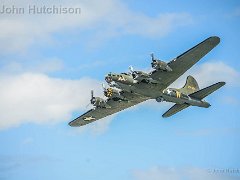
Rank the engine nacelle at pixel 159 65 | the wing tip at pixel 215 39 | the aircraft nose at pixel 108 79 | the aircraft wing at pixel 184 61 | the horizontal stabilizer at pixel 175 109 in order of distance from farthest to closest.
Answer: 1. the horizontal stabilizer at pixel 175 109
2. the aircraft nose at pixel 108 79
3. the engine nacelle at pixel 159 65
4. the aircraft wing at pixel 184 61
5. the wing tip at pixel 215 39

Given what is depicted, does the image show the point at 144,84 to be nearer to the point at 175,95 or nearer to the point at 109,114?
the point at 175,95

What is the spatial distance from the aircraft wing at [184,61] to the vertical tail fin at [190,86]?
513 cm

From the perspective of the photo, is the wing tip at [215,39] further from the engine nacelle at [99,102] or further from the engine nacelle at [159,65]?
the engine nacelle at [99,102]

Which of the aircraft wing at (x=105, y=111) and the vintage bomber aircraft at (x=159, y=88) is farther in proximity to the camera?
the aircraft wing at (x=105, y=111)

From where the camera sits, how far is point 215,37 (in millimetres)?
50250

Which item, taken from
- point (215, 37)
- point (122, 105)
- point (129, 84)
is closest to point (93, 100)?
point (122, 105)

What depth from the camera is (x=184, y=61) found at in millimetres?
53812

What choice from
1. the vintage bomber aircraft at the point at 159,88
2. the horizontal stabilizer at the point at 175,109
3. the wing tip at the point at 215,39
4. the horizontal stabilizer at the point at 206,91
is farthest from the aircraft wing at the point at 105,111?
the wing tip at the point at 215,39

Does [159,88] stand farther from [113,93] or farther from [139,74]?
[113,93]

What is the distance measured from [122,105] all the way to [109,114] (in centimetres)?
356

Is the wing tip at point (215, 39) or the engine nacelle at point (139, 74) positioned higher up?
the wing tip at point (215, 39)

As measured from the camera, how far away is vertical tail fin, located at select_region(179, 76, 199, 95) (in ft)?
201

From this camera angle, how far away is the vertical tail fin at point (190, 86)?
61.4 metres

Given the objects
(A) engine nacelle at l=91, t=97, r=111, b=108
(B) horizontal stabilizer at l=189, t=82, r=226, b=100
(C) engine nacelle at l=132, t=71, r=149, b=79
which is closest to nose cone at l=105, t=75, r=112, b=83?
(C) engine nacelle at l=132, t=71, r=149, b=79
